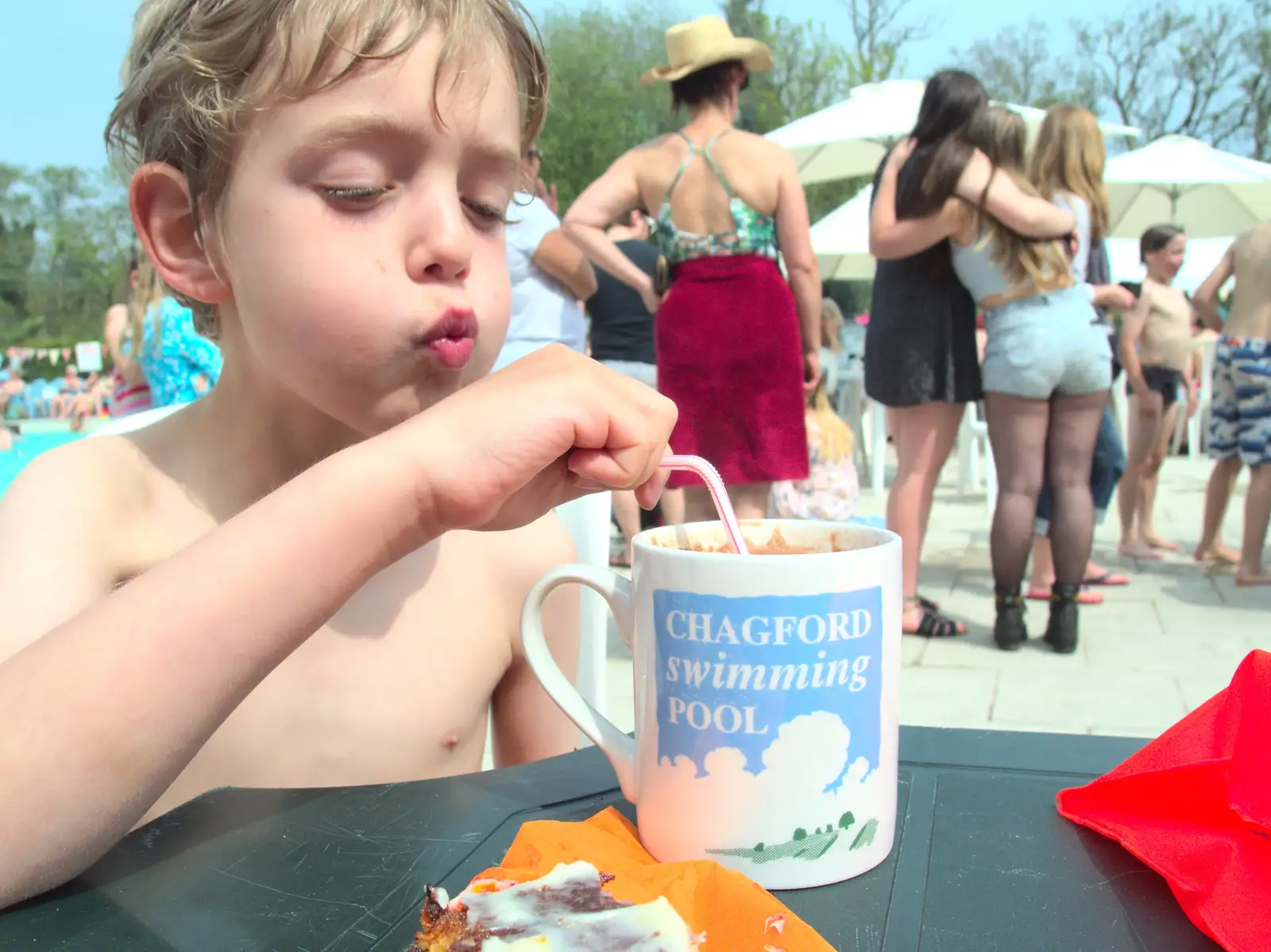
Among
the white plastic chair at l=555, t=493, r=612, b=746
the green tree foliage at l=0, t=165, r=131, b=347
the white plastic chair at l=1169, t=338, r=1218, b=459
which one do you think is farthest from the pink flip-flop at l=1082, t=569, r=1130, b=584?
the green tree foliage at l=0, t=165, r=131, b=347

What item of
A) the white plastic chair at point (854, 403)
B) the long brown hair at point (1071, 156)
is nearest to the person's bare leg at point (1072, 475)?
the long brown hair at point (1071, 156)

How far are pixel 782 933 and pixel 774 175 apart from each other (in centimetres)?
307

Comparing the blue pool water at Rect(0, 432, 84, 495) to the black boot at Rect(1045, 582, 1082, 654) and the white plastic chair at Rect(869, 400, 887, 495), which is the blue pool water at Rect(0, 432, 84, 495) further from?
the white plastic chair at Rect(869, 400, 887, 495)

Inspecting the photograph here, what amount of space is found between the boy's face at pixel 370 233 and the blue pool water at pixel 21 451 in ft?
8.63

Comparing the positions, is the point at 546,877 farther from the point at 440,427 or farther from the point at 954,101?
the point at 954,101

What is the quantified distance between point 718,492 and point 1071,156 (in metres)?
3.45

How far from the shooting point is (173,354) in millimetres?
3713

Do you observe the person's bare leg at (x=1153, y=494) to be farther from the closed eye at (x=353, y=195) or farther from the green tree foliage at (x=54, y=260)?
the green tree foliage at (x=54, y=260)

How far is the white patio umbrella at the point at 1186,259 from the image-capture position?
33.6 feet

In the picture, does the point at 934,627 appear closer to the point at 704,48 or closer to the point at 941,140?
the point at 941,140

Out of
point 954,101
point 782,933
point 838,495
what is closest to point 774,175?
point 954,101

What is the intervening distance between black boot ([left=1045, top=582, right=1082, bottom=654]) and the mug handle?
3.20 meters

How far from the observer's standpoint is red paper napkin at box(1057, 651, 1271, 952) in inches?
25.3

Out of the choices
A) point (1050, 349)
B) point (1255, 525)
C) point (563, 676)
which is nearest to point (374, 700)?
point (563, 676)
